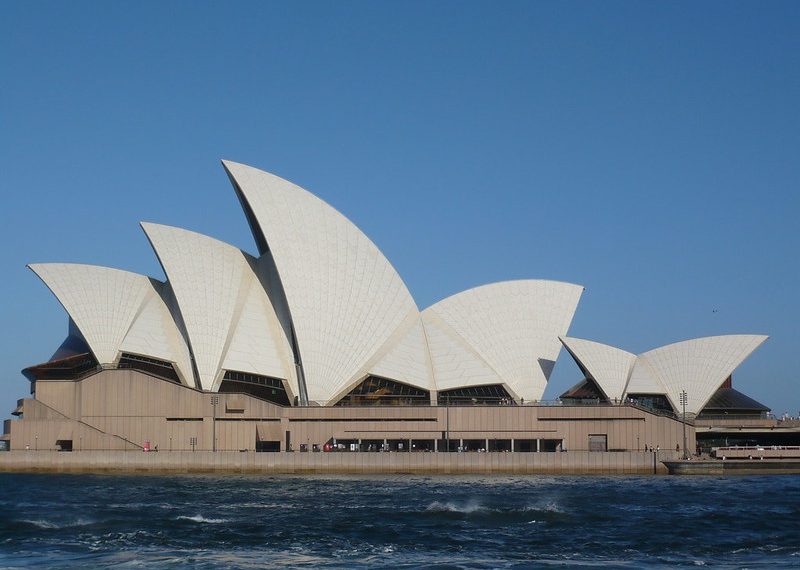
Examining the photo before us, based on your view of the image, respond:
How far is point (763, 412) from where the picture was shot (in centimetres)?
7981

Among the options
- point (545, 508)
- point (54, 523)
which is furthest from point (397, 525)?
point (54, 523)

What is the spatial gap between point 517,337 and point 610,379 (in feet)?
24.3

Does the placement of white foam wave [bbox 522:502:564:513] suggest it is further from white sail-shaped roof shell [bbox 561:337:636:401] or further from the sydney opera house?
white sail-shaped roof shell [bbox 561:337:636:401]

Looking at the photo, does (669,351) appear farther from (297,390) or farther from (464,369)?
(297,390)

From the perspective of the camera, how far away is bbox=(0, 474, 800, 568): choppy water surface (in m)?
29.6

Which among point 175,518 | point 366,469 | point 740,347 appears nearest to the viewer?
point 175,518

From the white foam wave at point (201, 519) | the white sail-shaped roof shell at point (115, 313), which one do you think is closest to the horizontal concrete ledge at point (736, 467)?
the white sail-shaped roof shell at point (115, 313)

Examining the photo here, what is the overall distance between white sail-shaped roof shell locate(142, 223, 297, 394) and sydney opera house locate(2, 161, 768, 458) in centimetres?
9

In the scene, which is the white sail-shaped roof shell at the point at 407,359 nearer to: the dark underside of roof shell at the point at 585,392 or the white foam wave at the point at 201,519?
the dark underside of roof shell at the point at 585,392

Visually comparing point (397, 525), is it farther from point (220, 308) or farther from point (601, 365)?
point (601, 365)

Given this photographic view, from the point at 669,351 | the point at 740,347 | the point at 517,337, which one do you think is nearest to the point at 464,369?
the point at 517,337

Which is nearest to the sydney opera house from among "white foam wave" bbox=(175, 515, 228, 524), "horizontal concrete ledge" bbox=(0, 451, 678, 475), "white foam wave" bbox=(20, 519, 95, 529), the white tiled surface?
the white tiled surface

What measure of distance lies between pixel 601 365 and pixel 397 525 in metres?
41.4

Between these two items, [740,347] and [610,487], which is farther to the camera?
[740,347]
